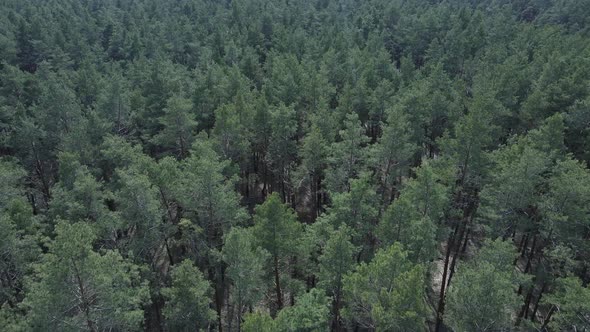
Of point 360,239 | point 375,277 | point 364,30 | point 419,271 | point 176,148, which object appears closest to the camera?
point 419,271

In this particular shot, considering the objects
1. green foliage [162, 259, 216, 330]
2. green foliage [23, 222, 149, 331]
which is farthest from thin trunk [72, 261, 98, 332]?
green foliage [162, 259, 216, 330]

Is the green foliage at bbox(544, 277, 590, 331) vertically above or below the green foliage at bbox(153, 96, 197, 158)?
below

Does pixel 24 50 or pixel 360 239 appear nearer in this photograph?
pixel 360 239

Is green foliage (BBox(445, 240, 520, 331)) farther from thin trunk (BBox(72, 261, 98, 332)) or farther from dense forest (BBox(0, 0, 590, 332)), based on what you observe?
thin trunk (BBox(72, 261, 98, 332))

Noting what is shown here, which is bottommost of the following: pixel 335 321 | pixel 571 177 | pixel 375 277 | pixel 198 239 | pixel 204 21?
pixel 335 321

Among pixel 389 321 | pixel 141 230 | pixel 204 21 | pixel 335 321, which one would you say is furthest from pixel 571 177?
pixel 204 21

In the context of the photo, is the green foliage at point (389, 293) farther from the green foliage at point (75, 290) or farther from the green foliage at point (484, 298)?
the green foliage at point (75, 290)

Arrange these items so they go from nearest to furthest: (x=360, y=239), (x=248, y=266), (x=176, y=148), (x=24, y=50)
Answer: (x=248, y=266) → (x=360, y=239) → (x=176, y=148) → (x=24, y=50)

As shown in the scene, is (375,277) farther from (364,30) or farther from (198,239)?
(364,30)

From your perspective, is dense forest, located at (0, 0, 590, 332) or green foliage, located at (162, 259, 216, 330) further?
green foliage, located at (162, 259, 216, 330)
